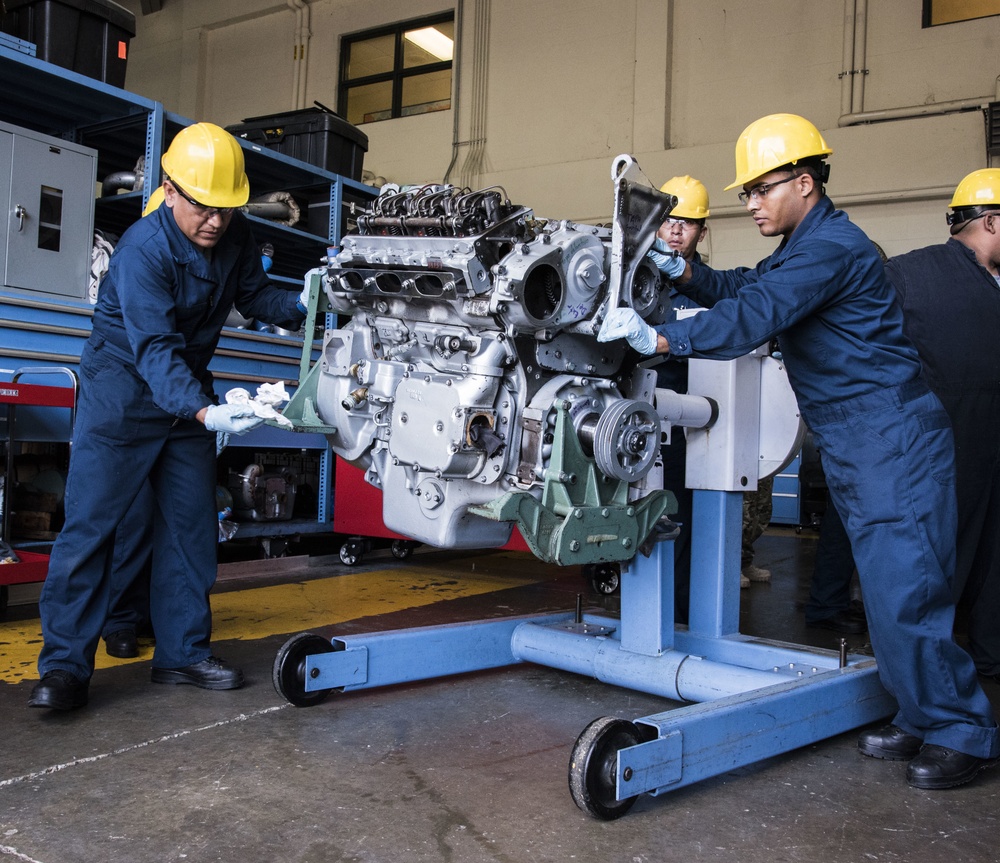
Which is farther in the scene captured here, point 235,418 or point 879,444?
point 235,418

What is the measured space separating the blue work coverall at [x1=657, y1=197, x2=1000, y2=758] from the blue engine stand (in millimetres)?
234

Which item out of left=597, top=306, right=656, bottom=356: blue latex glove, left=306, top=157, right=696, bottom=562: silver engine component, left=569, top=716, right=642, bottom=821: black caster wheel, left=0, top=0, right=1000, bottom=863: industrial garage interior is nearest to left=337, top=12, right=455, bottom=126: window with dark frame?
left=0, top=0, right=1000, bottom=863: industrial garage interior

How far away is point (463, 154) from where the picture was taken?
10836 millimetres

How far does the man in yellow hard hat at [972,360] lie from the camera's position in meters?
3.18

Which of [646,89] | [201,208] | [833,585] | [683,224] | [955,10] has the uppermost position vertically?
[955,10]

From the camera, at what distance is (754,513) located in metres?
5.38

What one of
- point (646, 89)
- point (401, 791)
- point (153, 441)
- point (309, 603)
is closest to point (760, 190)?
point (401, 791)

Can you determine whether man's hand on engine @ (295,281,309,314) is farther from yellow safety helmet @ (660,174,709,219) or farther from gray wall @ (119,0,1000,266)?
gray wall @ (119,0,1000,266)

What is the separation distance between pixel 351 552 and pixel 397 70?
791cm

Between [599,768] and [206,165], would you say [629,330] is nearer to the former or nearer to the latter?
[599,768]

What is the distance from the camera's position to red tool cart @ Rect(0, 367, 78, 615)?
3521mm

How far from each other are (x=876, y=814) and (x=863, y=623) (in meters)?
2.16

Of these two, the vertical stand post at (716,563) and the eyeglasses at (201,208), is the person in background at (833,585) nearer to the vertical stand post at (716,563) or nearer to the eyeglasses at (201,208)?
the vertical stand post at (716,563)

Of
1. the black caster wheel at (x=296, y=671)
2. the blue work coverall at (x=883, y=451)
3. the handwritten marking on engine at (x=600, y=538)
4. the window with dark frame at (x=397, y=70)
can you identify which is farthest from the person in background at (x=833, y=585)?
the window with dark frame at (x=397, y=70)
